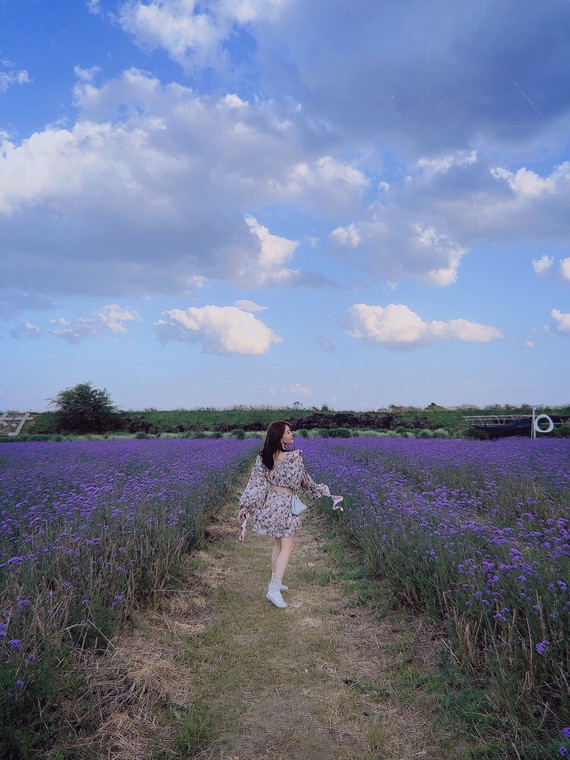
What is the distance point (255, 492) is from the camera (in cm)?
540

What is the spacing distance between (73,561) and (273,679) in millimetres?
1877

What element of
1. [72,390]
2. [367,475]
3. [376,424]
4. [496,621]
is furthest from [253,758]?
[72,390]

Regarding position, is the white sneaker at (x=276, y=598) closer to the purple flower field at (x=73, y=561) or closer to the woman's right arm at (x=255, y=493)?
the woman's right arm at (x=255, y=493)

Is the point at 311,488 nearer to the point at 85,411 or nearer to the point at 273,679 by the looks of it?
the point at 273,679

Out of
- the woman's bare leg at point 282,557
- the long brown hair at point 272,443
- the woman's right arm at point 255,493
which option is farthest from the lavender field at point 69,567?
the long brown hair at point 272,443

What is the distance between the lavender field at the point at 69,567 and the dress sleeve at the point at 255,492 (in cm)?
87

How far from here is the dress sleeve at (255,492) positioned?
5.39 m

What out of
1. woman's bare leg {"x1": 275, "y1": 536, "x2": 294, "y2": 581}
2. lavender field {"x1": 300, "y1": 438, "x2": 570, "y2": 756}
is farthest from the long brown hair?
lavender field {"x1": 300, "y1": 438, "x2": 570, "y2": 756}

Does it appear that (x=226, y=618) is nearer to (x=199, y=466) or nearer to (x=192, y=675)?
(x=192, y=675)

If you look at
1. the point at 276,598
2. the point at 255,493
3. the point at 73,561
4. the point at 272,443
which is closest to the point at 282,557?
the point at 276,598

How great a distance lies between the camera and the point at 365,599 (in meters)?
5.11

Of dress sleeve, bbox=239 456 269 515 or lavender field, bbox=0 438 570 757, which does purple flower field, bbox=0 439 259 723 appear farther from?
dress sleeve, bbox=239 456 269 515

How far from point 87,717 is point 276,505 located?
9.05ft

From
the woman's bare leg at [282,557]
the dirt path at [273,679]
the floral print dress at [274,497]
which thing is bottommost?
the dirt path at [273,679]
